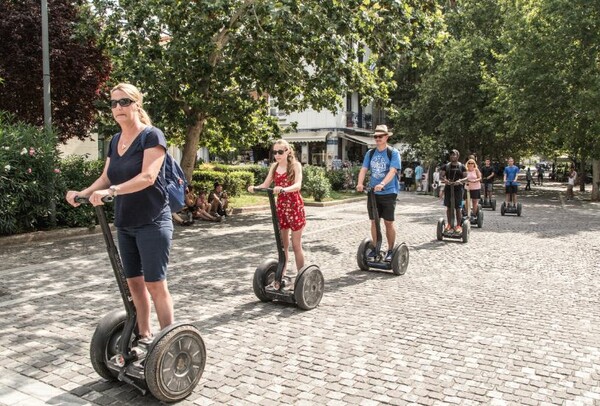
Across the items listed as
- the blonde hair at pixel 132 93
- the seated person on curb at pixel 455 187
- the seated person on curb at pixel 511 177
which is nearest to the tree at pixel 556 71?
the seated person on curb at pixel 511 177

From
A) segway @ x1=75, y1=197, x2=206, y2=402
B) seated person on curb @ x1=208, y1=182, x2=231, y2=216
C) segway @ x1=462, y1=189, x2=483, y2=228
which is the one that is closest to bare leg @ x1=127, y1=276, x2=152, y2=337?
segway @ x1=75, y1=197, x2=206, y2=402

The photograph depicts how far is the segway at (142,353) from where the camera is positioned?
3438 mm

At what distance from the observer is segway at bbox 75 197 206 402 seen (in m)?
3.44

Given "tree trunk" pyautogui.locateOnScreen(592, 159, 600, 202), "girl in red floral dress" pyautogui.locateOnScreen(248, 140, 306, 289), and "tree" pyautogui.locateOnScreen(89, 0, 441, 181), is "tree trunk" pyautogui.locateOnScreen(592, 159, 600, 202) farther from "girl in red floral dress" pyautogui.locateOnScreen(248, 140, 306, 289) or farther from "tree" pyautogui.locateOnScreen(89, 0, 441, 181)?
"girl in red floral dress" pyautogui.locateOnScreen(248, 140, 306, 289)

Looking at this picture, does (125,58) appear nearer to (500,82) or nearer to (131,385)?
A: (131,385)

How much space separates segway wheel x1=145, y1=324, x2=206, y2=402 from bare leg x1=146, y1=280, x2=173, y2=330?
0.15 meters

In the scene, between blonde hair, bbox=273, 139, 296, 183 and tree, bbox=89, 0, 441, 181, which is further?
tree, bbox=89, 0, 441, 181

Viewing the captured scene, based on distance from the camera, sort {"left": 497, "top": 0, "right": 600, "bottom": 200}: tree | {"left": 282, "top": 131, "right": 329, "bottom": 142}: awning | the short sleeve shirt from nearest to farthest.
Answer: the short sleeve shirt
{"left": 497, "top": 0, "right": 600, "bottom": 200}: tree
{"left": 282, "top": 131, "right": 329, "bottom": 142}: awning

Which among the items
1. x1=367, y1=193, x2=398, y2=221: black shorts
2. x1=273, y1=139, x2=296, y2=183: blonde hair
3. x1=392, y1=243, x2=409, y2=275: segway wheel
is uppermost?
x1=273, y1=139, x2=296, y2=183: blonde hair

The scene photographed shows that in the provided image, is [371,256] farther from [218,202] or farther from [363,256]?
[218,202]

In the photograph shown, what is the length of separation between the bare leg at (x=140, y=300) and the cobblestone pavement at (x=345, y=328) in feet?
1.54

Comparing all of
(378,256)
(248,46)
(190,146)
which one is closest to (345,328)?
(378,256)

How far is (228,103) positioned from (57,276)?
6.68 metres

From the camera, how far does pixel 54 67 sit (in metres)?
14.6
